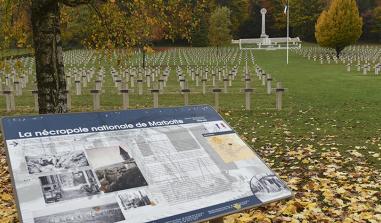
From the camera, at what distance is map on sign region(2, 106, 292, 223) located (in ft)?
11.5

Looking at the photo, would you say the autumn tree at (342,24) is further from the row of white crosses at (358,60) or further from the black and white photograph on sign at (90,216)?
the black and white photograph on sign at (90,216)

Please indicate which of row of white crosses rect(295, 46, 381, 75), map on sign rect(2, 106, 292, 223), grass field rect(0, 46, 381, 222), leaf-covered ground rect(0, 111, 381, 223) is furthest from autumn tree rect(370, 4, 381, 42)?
map on sign rect(2, 106, 292, 223)

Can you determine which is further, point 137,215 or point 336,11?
point 336,11

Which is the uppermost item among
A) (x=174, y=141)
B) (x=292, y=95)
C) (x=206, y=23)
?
(x=206, y=23)

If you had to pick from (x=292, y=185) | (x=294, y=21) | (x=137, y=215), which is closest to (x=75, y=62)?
(x=292, y=185)

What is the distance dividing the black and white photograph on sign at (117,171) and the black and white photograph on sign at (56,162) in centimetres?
10

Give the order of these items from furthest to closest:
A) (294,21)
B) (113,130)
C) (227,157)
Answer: (294,21) < (227,157) < (113,130)

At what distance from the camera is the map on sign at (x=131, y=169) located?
3.50 m

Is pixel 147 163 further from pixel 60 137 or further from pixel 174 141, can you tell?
pixel 60 137

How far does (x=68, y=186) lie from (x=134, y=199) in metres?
0.51

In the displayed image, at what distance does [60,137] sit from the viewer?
3.90m

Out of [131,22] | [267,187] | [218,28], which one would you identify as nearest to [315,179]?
[267,187]

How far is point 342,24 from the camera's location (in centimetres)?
5053

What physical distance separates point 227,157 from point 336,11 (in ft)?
164
